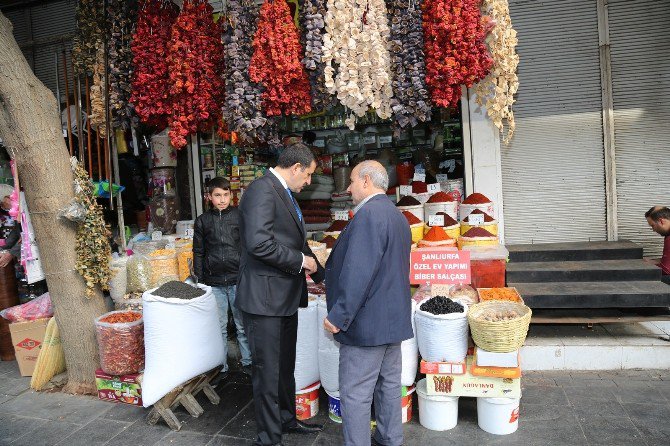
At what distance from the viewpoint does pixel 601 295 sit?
168 inches

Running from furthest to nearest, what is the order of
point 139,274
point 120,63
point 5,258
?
point 5,258
point 139,274
point 120,63

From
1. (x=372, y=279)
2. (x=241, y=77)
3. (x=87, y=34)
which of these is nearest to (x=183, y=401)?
(x=372, y=279)

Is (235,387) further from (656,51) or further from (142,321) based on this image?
(656,51)

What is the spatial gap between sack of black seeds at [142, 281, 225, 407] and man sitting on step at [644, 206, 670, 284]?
4260 mm

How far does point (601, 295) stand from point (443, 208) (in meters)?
1.67

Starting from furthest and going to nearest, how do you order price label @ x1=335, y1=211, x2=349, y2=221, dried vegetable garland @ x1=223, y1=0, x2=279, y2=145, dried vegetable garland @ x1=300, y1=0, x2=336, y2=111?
1. price label @ x1=335, y1=211, x2=349, y2=221
2. dried vegetable garland @ x1=223, y1=0, x2=279, y2=145
3. dried vegetable garland @ x1=300, y1=0, x2=336, y2=111

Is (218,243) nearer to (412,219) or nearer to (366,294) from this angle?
(412,219)

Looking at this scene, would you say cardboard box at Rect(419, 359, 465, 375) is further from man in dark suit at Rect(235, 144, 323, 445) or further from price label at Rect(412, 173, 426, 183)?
price label at Rect(412, 173, 426, 183)

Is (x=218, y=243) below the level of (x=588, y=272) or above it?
above

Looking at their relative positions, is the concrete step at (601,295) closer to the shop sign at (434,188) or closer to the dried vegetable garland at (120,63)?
the shop sign at (434,188)

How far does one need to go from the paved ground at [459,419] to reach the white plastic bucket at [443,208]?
1.76 meters

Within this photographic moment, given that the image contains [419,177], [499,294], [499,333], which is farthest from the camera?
[419,177]

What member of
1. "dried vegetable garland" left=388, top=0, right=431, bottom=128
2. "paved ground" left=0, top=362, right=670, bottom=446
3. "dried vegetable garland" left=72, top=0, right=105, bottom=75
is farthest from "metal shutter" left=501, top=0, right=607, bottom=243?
"dried vegetable garland" left=72, top=0, right=105, bottom=75

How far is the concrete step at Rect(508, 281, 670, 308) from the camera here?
4.21 meters
